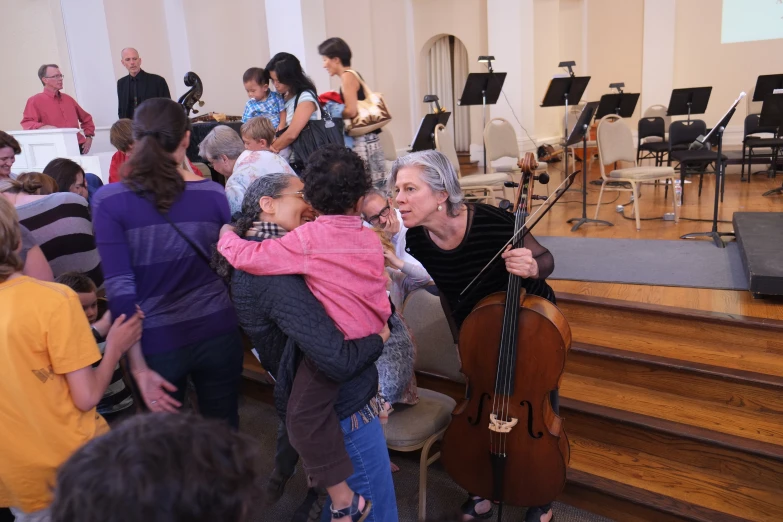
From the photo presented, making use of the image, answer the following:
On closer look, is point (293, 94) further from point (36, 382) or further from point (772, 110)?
point (772, 110)

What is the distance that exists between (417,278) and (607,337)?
117cm

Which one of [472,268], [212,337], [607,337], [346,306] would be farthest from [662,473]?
[212,337]

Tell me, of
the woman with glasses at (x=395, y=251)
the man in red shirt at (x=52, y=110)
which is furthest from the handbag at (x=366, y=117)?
the man in red shirt at (x=52, y=110)

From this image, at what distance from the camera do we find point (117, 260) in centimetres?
163

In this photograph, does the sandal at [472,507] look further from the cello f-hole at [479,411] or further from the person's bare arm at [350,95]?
the person's bare arm at [350,95]

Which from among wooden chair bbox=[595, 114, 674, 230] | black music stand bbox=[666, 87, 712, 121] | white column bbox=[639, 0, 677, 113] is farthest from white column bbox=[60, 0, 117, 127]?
white column bbox=[639, 0, 677, 113]

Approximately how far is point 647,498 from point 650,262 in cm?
194

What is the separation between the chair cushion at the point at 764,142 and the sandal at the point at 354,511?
23.0 ft

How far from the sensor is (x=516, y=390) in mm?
1888

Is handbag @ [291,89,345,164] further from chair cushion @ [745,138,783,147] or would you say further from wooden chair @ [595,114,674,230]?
chair cushion @ [745,138,783,147]

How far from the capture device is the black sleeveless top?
1989 millimetres

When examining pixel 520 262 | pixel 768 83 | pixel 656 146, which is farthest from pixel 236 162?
pixel 768 83

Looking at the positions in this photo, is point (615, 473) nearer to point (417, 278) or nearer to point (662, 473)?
point (662, 473)

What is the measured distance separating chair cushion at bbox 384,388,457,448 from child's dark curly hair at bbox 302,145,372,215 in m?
1.00
